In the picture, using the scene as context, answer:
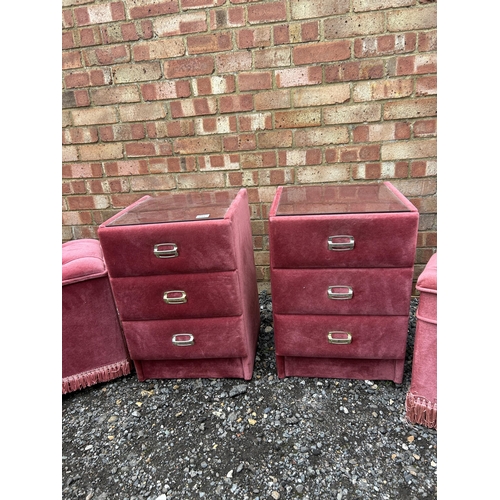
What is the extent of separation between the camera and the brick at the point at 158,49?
6.18ft

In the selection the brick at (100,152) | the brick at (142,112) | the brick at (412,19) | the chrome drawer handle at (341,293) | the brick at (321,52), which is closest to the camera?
the chrome drawer handle at (341,293)

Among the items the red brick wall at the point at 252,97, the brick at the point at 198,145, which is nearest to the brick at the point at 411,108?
the red brick wall at the point at 252,97

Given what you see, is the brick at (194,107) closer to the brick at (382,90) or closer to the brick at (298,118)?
the brick at (298,118)

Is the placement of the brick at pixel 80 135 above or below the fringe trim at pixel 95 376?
above

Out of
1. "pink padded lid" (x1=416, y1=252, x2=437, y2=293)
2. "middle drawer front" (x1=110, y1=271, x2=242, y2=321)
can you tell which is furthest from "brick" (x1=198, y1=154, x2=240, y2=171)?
"pink padded lid" (x1=416, y1=252, x2=437, y2=293)

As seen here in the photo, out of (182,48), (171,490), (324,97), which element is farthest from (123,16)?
(171,490)

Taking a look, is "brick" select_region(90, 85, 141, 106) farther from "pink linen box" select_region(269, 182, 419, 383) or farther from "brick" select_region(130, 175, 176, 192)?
"pink linen box" select_region(269, 182, 419, 383)

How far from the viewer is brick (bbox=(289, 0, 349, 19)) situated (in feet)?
5.68

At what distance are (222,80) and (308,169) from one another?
0.66 metres

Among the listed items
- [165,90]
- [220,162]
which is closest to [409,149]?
[220,162]

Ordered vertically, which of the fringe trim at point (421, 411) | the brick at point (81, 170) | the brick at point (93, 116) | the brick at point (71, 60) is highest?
the brick at point (71, 60)

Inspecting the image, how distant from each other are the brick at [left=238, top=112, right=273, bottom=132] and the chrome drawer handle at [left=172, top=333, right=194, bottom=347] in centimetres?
116

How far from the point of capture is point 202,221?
133cm

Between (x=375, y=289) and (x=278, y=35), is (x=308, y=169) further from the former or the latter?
(x=375, y=289)
